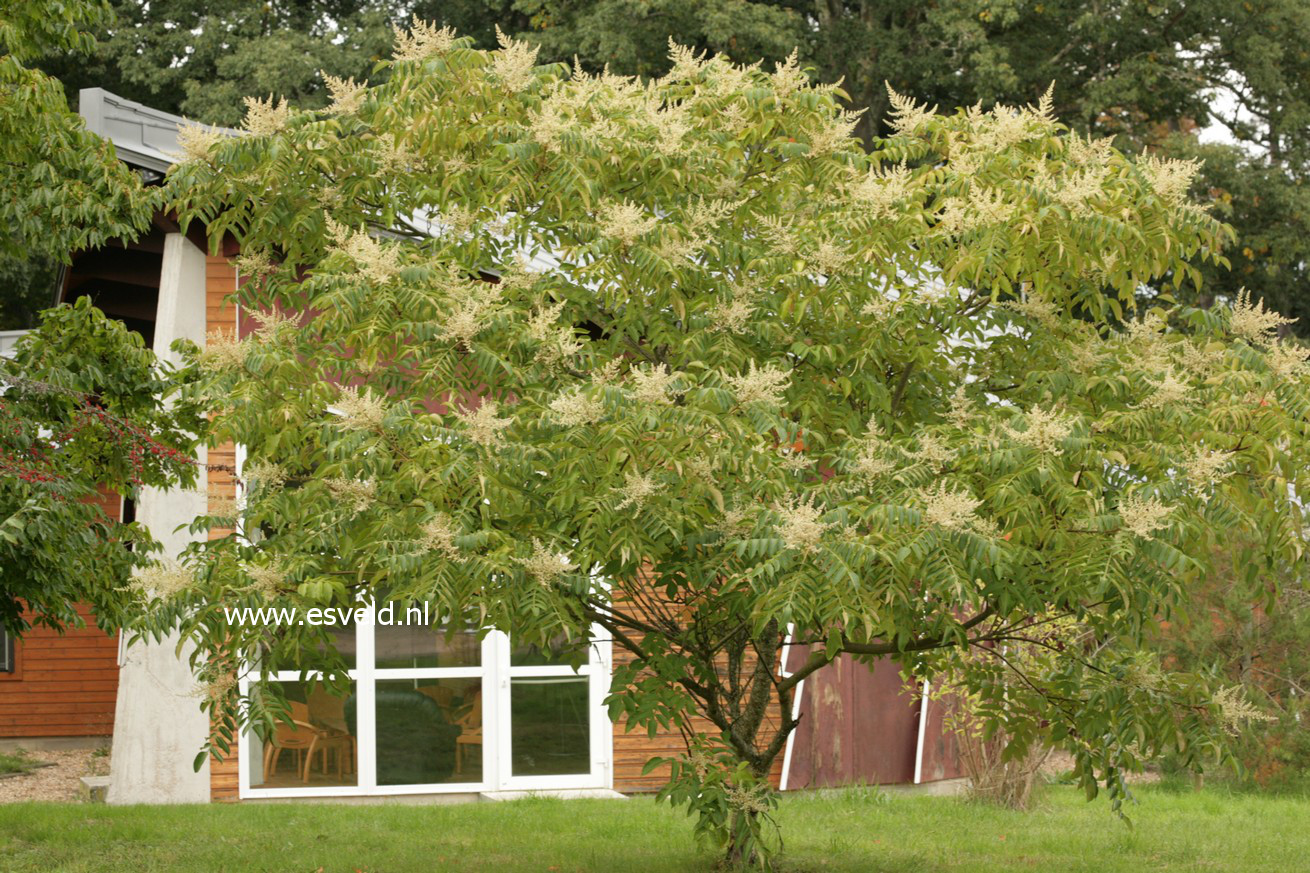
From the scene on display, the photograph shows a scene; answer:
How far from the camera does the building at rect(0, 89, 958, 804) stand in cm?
1098

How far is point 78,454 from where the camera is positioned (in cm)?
812

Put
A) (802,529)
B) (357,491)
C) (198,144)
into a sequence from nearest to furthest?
(802,529) → (357,491) → (198,144)

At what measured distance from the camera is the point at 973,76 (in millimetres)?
24344

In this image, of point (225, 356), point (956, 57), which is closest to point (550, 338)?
point (225, 356)

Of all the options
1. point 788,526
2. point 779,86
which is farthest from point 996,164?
point 788,526

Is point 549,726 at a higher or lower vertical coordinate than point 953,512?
lower

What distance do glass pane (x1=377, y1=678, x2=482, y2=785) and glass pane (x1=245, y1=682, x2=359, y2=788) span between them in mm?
244

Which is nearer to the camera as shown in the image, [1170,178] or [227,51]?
[1170,178]

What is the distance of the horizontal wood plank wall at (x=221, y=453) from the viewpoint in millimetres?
11164

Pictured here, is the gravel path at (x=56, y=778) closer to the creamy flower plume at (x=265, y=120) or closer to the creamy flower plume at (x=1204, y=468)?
the creamy flower plume at (x=265, y=120)

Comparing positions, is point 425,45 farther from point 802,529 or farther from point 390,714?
point 390,714

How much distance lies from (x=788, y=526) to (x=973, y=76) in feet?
66.1

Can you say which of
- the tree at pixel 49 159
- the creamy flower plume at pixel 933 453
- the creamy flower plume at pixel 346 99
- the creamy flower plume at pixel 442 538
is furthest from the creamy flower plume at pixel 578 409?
the tree at pixel 49 159

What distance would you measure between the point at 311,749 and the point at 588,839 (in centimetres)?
268
